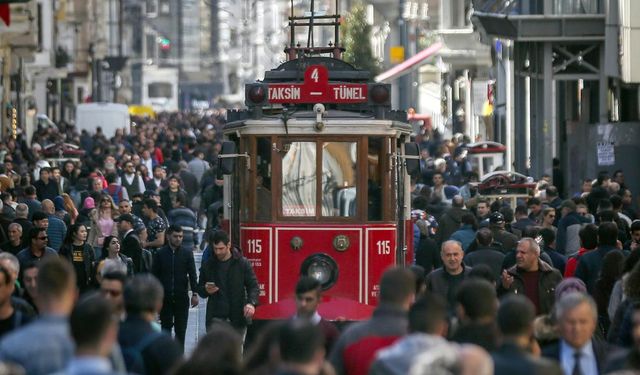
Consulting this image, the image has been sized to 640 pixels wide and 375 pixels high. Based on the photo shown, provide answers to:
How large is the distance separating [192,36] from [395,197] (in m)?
158

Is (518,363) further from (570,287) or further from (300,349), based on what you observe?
(570,287)

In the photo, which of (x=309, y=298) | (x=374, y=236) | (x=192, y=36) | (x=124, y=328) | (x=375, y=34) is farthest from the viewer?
(x=192, y=36)

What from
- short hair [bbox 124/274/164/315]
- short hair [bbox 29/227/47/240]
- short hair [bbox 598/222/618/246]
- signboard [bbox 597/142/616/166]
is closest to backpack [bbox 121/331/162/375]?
short hair [bbox 124/274/164/315]

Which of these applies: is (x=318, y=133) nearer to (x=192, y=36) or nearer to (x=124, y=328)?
(x=124, y=328)

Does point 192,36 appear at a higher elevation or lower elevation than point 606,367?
higher

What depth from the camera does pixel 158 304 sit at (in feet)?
33.3

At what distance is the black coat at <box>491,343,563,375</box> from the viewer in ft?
27.3

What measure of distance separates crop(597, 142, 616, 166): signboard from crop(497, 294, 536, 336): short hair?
22.8 meters

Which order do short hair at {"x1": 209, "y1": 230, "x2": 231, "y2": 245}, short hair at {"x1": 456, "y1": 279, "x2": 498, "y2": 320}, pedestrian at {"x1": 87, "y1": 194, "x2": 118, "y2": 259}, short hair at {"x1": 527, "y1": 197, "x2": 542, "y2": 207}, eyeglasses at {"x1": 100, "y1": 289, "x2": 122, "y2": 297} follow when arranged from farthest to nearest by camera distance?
short hair at {"x1": 527, "y1": 197, "x2": 542, "y2": 207} → pedestrian at {"x1": 87, "y1": 194, "x2": 118, "y2": 259} → short hair at {"x1": 209, "y1": 230, "x2": 231, "y2": 245} → eyeglasses at {"x1": 100, "y1": 289, "x2": 122, "y2": 297} → short hair at {"x1": 456, "y1": 279, "x2": 498, "y2": 320}

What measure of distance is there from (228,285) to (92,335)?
8395 mm

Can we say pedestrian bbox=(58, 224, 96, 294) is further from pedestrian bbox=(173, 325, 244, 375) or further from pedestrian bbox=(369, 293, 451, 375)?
pedestrian bbox=(173, 325, 244, 375)

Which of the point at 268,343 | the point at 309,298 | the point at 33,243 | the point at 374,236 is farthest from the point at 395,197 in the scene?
the point at 268,343

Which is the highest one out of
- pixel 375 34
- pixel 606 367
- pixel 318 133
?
pixel 375 34

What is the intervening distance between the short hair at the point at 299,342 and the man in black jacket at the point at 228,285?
8.29 m
